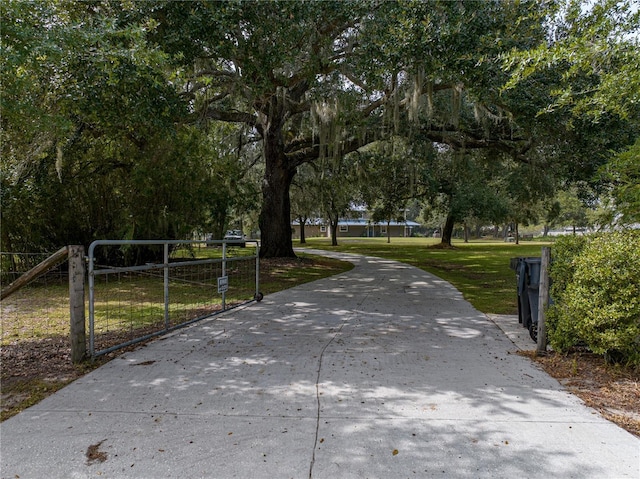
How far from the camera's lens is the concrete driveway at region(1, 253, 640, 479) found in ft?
7.94

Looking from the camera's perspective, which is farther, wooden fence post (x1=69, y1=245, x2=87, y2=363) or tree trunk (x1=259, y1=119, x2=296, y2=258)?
tree trunk (x1=259, y1=119, x2=296, y2=258)

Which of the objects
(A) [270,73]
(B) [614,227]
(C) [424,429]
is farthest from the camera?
(A) [270,73]

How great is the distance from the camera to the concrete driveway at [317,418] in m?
2.42

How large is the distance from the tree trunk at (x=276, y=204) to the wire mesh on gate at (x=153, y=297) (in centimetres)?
317

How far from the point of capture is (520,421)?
9.77 ft

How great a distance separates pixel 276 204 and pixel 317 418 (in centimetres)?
1339

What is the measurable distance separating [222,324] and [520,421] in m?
4.25

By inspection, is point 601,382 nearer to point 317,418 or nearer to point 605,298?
point 605,298

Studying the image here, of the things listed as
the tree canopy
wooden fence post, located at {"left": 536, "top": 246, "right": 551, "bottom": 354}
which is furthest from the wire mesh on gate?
wooden fence post, located at {"left": 536, "top": 246, "right": 551, "bottom": 354}

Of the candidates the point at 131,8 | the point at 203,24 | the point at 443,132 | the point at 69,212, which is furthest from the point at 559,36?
the point at 69,212

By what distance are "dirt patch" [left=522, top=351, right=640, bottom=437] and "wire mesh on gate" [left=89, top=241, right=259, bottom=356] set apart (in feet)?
15.0

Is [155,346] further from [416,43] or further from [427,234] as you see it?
[427,234]

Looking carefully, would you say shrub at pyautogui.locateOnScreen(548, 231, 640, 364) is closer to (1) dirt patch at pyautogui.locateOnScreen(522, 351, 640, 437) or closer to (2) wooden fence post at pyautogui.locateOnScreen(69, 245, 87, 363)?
(1) dirt patch at pyautogui.locateOnScreen(522, 351, 640, 437)

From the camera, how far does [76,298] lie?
4.00 m
